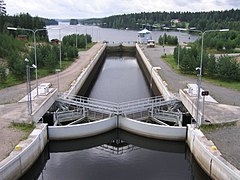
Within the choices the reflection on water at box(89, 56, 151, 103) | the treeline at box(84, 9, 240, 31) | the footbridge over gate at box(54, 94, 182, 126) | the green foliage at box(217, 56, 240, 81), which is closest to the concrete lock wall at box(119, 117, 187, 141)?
the footbridge over gate at box(54, 94, 182, 126)

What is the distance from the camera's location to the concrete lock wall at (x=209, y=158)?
14.6m

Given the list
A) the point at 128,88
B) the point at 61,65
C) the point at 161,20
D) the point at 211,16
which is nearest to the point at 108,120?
the point at 128,88

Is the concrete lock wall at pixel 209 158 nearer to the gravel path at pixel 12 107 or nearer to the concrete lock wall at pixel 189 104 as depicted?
the concrete lock wall at pixel 189 104

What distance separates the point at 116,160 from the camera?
765 inches

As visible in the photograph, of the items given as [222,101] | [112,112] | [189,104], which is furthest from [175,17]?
[112,112]

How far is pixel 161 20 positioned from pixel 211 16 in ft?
116

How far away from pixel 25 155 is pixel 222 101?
16.1 metres

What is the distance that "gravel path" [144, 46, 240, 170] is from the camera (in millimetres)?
16594

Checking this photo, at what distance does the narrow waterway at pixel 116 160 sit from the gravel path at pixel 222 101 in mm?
1920

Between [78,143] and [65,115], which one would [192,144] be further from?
[65,115]

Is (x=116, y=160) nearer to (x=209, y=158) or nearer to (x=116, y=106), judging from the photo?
(x=209, y=158)

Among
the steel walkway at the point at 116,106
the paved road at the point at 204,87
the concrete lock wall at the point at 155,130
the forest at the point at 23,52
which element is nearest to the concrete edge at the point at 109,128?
the concrete lock wall at the point at 155,130

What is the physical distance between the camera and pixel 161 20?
579ft

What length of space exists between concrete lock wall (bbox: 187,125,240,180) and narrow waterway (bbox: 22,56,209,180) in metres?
0.60
